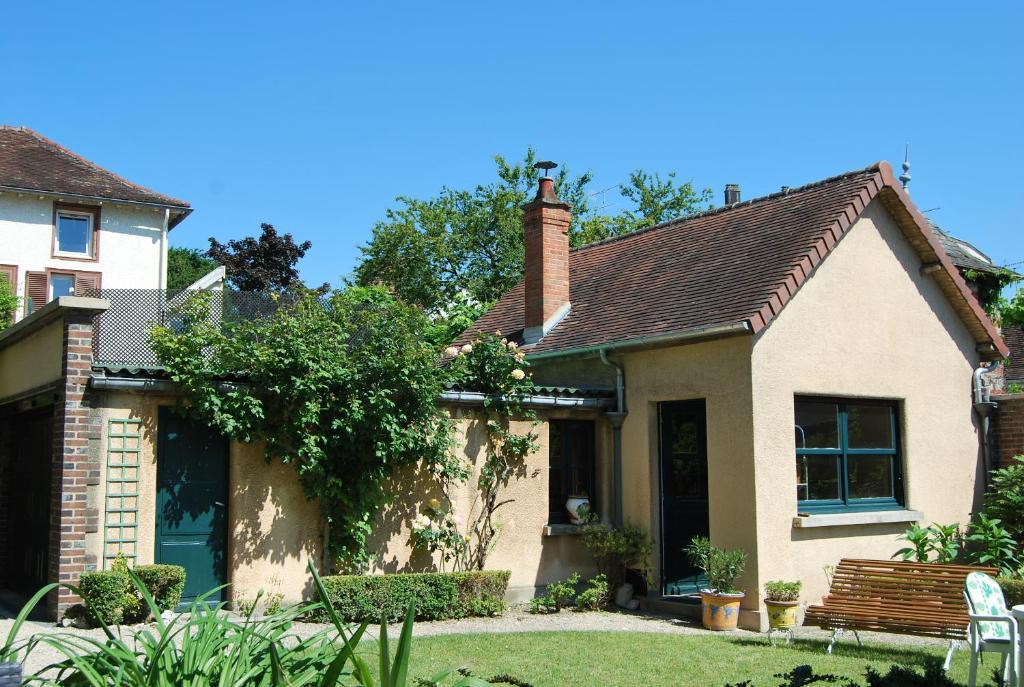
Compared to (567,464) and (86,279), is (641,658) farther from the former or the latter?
(86,279)

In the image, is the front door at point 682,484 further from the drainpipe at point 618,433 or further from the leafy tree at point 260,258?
the leafy tree at point 260,258

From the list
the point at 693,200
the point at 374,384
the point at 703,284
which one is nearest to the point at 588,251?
the point at 703,284

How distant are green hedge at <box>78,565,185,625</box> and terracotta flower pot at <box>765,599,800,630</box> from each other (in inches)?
255

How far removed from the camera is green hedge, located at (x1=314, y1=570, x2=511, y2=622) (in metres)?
10.5

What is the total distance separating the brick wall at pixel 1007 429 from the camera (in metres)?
13.8

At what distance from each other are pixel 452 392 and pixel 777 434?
4.06 metres

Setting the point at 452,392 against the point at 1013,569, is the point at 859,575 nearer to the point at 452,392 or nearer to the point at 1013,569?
the point at 1013,569

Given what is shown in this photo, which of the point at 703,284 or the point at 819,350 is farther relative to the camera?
the point at 703,284

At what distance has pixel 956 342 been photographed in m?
13.9

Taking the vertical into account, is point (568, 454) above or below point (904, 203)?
below

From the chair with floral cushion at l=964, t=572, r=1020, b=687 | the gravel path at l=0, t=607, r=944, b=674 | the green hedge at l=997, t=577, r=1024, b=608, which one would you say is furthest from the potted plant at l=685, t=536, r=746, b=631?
the chair with floral cushion at l=964, t=572, r=1020, b=687

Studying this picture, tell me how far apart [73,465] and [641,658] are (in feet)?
20.4

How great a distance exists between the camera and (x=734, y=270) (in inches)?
506

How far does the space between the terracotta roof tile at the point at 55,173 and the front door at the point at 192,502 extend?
23.0 meters
